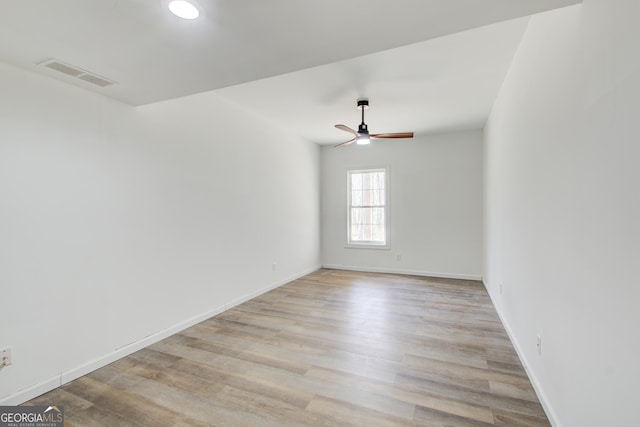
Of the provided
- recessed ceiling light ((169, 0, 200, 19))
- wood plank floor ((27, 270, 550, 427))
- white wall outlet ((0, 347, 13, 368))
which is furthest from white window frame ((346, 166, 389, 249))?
white wall outlet ((0, 347, 13, 368))

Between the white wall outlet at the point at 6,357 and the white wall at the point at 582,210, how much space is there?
10.3 ft

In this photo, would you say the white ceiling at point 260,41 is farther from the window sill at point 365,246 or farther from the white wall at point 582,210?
the window sill at point 365,246

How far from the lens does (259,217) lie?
4234 millimetres

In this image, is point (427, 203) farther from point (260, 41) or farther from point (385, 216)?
point (260, 41)

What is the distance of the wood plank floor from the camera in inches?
69.7

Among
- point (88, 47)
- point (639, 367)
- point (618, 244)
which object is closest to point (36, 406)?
point (88, 47)

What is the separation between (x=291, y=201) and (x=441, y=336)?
3.11 metres

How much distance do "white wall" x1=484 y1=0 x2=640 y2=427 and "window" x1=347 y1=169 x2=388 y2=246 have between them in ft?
11.1

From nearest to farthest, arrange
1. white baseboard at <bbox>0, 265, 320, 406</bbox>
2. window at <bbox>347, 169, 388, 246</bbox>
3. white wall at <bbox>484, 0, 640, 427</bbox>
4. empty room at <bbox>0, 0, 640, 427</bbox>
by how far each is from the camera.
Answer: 1. white wall at <bbox>484, 0, 640, 427</bbox>
2. empty room at <bbox>0, 0, 640, 427</bbox>
3. white baseboard at <bbox>0, 265, 320, 406</bbox>
4. window at <bbox>347, 169, 388, 246</bbox>

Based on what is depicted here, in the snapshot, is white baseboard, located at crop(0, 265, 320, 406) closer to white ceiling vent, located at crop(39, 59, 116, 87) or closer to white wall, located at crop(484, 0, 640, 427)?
white ceiling vent, located at crop(39, 59, 116, 87)

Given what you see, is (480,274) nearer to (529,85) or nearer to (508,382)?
(508,382)

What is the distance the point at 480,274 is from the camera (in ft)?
16.6

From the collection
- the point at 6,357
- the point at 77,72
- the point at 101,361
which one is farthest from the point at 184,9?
the point at 101,361

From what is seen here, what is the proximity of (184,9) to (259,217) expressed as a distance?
304cm
